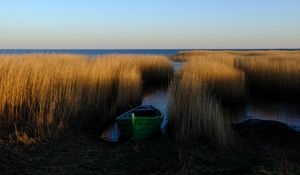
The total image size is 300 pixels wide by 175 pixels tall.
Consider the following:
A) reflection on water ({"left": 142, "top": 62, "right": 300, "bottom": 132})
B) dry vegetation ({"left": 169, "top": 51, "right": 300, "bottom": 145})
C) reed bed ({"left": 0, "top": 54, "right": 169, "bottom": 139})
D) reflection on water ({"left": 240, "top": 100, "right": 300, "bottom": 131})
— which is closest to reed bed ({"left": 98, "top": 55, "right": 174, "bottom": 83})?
dry vegetation ({"left": 169, "top": 51, "right": 300, "bottom": 145})

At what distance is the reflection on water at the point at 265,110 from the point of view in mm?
9679

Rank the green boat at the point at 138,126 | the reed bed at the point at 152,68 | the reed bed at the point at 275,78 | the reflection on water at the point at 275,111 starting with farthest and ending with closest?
the reed bed at the point at 152,68
the reed bed at the point at 275,78
the reflection on water at the point at 275,111
the green boat at the point at 138,126

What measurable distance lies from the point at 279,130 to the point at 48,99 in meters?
5.04

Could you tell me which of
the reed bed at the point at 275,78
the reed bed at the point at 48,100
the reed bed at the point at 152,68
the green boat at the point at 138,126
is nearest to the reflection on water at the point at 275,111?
the reed bed at the point at 275,78

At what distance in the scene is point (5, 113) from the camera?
21.1ft

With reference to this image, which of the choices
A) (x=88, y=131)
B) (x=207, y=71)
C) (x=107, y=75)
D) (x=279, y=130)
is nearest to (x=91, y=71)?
(x=107, y=75)

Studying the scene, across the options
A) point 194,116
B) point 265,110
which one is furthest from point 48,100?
point 265,110

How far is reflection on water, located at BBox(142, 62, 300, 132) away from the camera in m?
9.68

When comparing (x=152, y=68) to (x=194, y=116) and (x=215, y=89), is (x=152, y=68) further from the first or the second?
(x=194, y=116)

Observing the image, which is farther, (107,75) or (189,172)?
(107,75)

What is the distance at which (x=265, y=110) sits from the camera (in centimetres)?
1099

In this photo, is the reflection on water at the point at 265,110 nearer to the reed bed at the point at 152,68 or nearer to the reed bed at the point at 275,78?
the reed bed at the point at 275,78

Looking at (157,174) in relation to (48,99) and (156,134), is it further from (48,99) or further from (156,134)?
(48,99)

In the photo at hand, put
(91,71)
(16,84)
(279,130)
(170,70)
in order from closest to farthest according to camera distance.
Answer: (16,84) → (279,130) → (91,71) → (170,70)
